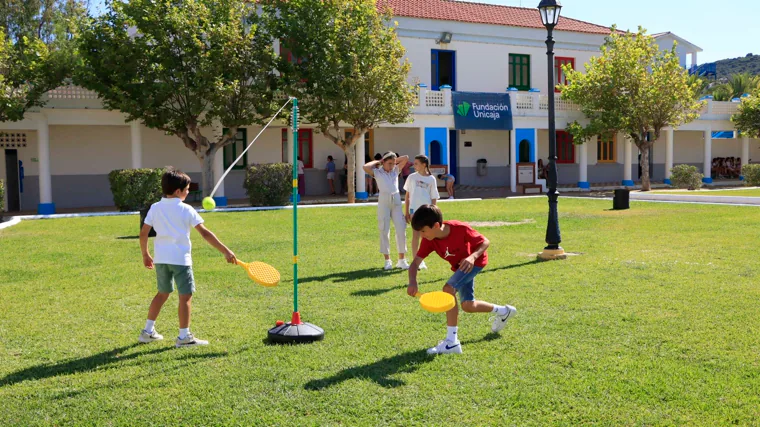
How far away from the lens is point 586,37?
34469mm

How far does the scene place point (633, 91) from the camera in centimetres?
2855

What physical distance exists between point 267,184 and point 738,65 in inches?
3440

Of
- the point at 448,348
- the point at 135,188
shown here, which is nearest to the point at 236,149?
the point at 135,188

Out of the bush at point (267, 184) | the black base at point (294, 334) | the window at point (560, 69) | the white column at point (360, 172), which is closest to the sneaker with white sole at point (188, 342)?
the black base at point (294, 334)

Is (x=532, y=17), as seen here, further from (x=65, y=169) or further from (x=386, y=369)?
(x=386, y=369)

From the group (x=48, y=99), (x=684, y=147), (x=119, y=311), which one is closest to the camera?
(x=119, y=311)

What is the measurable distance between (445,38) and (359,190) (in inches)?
327

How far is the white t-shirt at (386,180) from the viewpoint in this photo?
33.9 feet

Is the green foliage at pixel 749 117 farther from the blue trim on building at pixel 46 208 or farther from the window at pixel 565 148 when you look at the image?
the blue trim on building at pixel 46 208

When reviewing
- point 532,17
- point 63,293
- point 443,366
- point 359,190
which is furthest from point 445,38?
point 443,366

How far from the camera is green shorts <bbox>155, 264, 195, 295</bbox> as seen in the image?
6.25 metres

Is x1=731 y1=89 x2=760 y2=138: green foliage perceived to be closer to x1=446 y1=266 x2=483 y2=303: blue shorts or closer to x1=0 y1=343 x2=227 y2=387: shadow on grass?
x1=446 y1=266 x2=483 y2=303: blue shorts

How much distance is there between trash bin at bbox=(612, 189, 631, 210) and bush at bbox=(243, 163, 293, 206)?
9.72 m

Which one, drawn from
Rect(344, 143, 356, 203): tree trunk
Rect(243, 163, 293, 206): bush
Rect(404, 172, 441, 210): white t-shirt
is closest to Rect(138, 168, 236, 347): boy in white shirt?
Rect(404, 172, 441, 210): white t-shirt
